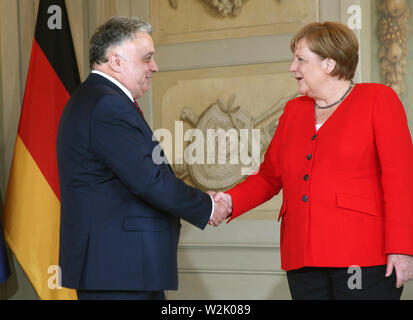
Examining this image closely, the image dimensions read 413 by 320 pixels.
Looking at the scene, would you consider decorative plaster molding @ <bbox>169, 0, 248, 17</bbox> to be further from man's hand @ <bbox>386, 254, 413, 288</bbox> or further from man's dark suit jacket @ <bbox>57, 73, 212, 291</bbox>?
man's hand @ <bbox>386, 254, 413, 288</bbox>

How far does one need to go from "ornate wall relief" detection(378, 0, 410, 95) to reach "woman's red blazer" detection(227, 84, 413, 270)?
1.40 m

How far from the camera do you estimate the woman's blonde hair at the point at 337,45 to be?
7.22 feet

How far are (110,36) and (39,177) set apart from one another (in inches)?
50.9

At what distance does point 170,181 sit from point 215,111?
66.9 inches

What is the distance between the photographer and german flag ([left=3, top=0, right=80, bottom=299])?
3.24m

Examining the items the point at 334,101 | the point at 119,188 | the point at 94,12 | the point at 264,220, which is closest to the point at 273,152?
the point at 334,101

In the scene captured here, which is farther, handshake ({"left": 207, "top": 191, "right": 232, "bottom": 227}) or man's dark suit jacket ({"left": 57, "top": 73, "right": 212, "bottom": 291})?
handshake ({"left": 207, "top": 191, "right": 232, "bottom": 227})

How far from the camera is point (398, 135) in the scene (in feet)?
6.75

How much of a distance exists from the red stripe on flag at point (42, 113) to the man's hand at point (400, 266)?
1.97 m
